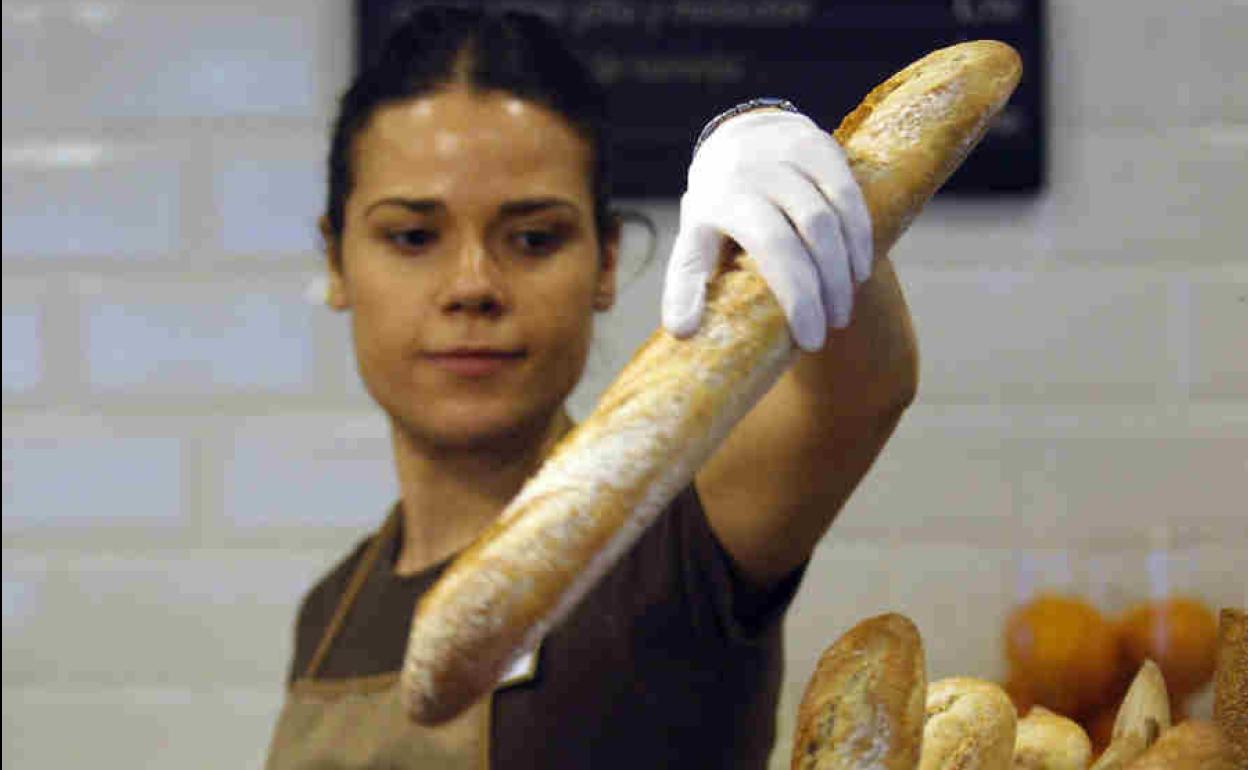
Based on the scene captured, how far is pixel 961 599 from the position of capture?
1157 millimetres

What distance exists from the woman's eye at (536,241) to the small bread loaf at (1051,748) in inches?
20.1

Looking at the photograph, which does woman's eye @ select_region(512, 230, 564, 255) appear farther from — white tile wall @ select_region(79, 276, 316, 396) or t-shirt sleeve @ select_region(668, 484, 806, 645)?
white tile wall @ select_region(79, 276, 316, 396)

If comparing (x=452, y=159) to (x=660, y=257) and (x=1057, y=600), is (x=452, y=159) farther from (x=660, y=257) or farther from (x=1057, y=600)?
(x=1057, y=600)

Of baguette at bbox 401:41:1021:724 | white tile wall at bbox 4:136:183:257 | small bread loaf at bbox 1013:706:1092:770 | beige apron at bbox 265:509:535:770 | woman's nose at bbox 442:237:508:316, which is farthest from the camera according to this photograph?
white tile wall at bbox 4:136:183:257

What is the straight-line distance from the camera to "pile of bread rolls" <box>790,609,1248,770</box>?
0.42 meters

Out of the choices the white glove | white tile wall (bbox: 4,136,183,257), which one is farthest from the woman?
white tile wall (bbox: 4,136,183,257)

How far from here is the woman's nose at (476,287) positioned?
3.05 ft

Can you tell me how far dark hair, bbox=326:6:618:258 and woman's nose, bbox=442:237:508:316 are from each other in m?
0.09

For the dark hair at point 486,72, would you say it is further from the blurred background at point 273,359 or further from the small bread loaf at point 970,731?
the small bread loaf at point 970,731

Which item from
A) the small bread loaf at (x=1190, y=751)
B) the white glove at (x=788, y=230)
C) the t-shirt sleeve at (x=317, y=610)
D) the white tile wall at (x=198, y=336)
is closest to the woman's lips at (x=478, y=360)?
the t-shirt sleeve at (x=317, y=610)

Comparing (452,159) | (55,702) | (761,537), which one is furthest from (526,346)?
(55,702)

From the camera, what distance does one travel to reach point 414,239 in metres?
0.97

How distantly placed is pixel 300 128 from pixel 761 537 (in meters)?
0.68

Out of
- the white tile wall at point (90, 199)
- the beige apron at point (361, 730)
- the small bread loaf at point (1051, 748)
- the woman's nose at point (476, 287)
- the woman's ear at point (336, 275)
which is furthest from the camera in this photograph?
the white tile wall at point (90, 199)
